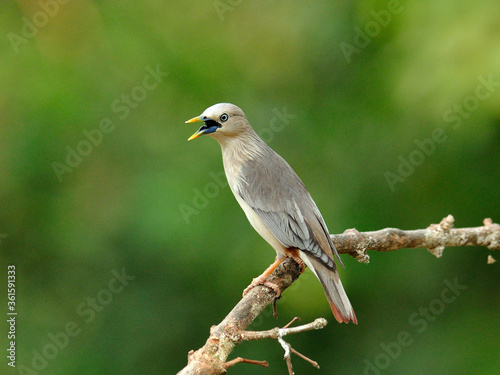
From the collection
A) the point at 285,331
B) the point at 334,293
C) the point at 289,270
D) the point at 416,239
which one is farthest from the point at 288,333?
the point at 416,239

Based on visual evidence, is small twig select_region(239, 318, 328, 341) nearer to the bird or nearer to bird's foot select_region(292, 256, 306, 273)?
the bird

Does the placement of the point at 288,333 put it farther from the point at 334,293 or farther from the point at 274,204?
the point at 274,204

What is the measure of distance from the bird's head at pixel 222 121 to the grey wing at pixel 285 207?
26 cm

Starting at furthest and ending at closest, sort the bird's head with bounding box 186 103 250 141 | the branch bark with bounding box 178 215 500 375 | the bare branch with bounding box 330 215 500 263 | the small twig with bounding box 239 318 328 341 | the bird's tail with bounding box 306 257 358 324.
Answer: the bird's head with bounding box 186 103 250 141, the bare branch with bounding box 330 215 500 263, the bird's tail with bounding box 306 257 358 324, the branch bark with bounding box 178 215 500 375, the small twig with bounding box 239 318 328 341

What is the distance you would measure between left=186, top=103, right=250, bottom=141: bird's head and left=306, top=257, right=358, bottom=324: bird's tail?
3.41 feet

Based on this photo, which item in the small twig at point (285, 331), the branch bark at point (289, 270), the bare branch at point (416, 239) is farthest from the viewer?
the bare branch at point (416, 239)

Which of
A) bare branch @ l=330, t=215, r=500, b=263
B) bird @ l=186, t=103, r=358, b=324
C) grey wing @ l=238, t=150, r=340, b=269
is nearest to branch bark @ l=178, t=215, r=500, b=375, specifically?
bare branch @ l=330, t=215, r=500, b=263

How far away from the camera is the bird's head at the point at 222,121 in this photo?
389 cm

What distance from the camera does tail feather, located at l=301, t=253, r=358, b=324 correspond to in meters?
3.24

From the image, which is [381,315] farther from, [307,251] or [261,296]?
[261,296]

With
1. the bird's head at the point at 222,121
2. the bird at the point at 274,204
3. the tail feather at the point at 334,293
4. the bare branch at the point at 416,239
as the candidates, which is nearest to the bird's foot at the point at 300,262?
the bird at the point at 274,204

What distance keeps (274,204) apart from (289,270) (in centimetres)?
41

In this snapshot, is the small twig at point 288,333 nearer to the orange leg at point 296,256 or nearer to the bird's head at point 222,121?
the orange leg at point 296,256

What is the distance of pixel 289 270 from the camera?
3.69 metres
